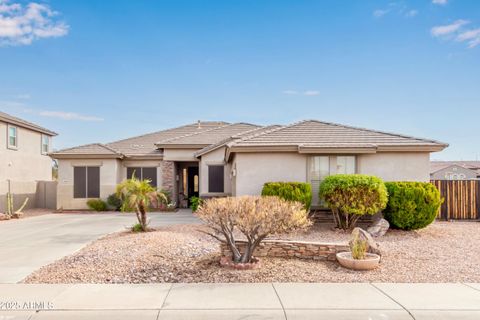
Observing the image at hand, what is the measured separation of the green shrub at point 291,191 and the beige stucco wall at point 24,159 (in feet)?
56.2

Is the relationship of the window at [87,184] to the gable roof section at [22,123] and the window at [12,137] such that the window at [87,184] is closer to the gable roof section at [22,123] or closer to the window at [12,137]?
the window at [12,137]

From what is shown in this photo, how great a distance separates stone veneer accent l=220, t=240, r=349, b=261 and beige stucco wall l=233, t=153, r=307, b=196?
18.7 feet

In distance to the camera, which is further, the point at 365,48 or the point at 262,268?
the point at 365,48

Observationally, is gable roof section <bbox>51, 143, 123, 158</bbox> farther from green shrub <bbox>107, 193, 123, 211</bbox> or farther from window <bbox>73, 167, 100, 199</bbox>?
green shrub <bbox>107, 193, 123, 211</bbox>

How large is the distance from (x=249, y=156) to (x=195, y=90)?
9905 mm

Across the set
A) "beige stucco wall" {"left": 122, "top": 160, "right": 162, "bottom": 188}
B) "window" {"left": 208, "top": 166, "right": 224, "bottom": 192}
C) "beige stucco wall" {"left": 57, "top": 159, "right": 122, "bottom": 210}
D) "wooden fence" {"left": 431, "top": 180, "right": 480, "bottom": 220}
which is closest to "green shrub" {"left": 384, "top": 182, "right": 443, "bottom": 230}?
"wooden fence" {"left": 431, "top": 180, "right": 480, "bottom": 220}

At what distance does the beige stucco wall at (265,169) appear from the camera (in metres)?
14.0

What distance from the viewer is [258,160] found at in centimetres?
1409

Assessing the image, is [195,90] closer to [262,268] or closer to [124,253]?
[124,253]

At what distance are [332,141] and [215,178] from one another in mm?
7961

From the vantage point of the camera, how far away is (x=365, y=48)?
16016 mm

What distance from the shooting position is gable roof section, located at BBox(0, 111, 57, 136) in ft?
69.3

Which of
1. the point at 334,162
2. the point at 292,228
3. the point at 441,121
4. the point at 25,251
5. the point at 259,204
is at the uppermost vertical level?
the point at 441,121

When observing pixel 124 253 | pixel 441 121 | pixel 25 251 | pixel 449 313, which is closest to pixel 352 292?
pixel 449 313
